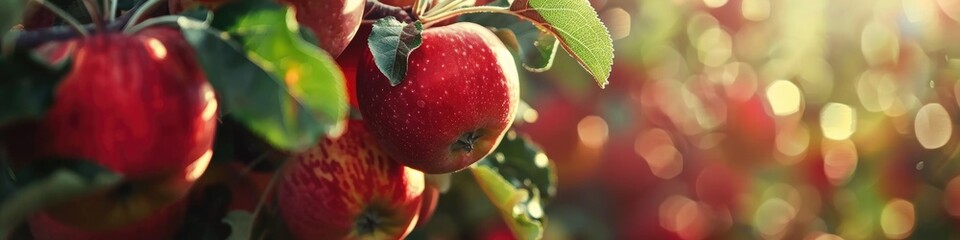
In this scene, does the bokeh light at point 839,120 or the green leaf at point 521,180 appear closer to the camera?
the green leaf at point 521,180

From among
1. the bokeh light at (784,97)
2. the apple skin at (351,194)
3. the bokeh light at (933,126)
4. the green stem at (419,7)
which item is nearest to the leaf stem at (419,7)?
the green stem at (419,7)

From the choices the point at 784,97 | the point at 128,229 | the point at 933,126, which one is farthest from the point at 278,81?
the point at 933,126

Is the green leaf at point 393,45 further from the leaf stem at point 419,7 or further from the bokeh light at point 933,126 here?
the bokeh light at point 933,126

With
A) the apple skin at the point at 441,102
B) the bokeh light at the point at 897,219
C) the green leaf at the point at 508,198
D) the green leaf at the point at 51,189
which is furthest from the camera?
the bokeh light at the point at 897,219

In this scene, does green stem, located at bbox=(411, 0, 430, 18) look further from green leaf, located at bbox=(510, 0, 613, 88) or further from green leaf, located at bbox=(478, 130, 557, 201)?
green leaf, located at bbox=(478, 130, 557, 201)

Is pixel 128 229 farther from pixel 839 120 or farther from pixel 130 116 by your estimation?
pixel 839 120

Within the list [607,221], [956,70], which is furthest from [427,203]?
[956,70]

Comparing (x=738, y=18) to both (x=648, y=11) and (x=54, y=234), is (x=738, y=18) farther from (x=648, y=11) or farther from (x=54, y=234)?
(x=54, y=234)

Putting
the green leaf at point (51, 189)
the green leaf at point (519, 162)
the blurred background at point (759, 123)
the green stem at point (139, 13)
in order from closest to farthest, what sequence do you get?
the green leaf at point (51, 189) → the green stem at point (139, 13) → the green leaf at point (519, 162) → the blurred background at point (759, 123)
